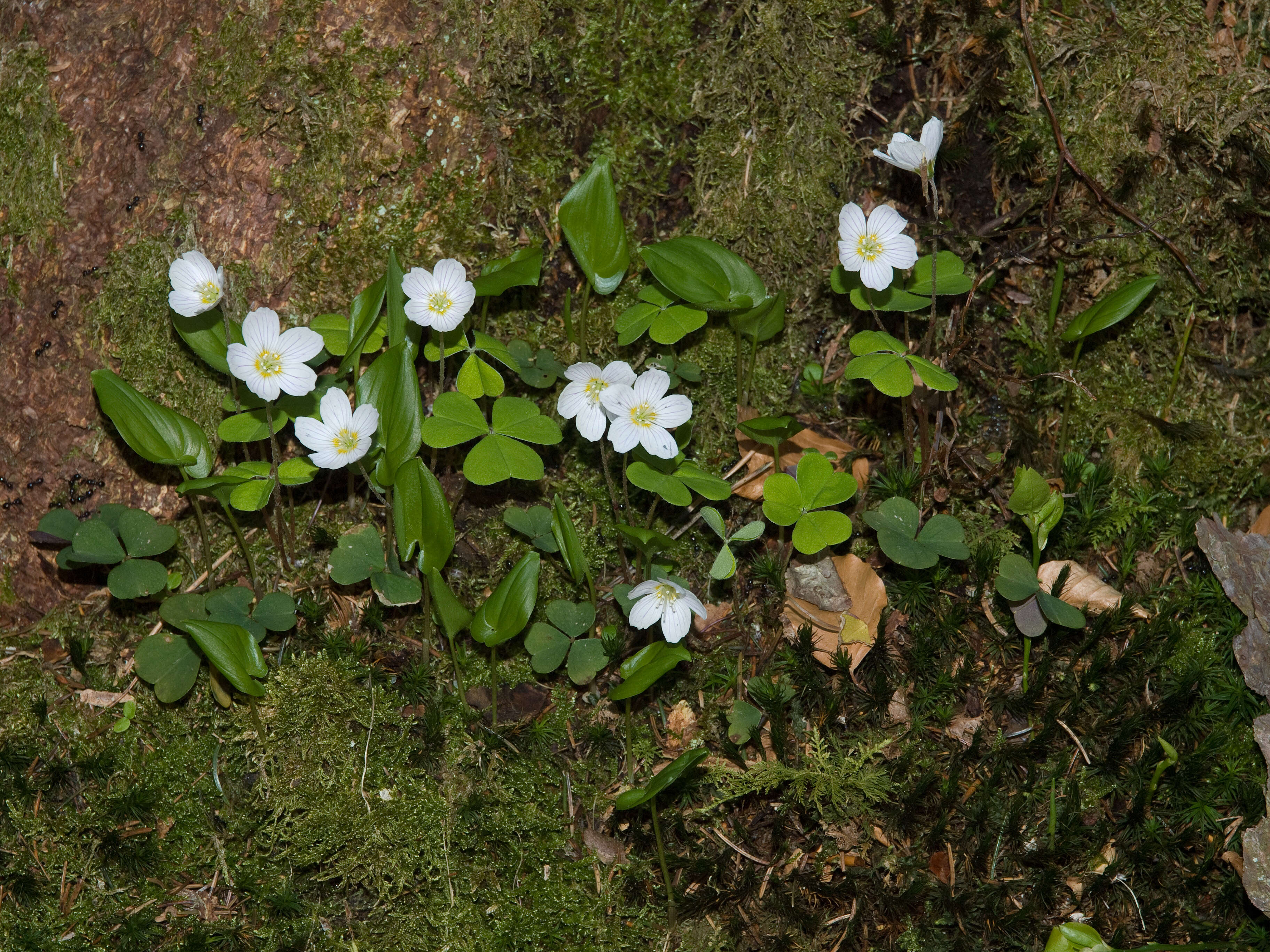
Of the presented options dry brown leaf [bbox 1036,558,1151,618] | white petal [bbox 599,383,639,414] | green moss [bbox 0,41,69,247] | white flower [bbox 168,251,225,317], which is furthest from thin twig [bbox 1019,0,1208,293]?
green moss [bbox 0,41,69,247]

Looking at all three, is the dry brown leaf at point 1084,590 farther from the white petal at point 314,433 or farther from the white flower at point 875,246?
the white petal at point 314,433

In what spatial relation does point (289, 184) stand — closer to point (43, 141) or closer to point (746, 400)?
point (43, 141)

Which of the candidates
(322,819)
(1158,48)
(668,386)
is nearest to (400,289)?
(668,386)

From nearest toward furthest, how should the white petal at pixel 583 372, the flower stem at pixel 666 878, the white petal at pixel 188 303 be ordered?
the flower stem at pixel 666 878, the white petal at pixel 583 372, the white petal at pixel 188 303

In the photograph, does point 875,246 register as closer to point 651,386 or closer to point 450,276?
point 651,386

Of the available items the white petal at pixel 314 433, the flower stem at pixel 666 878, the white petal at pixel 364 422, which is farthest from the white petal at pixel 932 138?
the flower stem at pixel 666 878

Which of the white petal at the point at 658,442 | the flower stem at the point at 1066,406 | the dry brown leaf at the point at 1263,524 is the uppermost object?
the white petal at the point at 658,442

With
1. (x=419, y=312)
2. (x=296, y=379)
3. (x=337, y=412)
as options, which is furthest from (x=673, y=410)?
(x=296, y=379)
